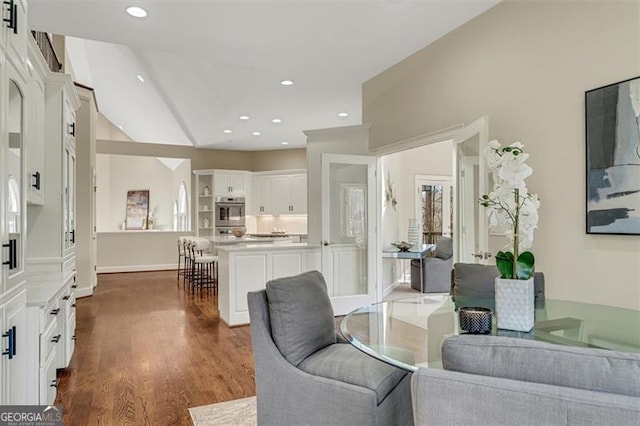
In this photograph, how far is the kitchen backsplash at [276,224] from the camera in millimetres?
10516

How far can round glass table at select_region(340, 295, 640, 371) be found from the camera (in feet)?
5.24

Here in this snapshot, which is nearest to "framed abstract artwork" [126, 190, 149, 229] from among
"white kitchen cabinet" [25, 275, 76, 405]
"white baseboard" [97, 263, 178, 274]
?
"white baseboard" [97, 263, 178, 274]

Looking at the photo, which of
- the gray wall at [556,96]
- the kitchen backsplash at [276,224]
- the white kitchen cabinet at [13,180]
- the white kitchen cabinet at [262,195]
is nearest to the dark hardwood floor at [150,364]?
the white kitchen cabinet at [13,180]

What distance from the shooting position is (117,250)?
930 centimetres

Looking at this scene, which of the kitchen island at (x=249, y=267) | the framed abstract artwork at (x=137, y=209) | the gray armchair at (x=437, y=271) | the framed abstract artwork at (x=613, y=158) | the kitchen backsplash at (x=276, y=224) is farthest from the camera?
the framed abstract artwork at (x=137, y=209)

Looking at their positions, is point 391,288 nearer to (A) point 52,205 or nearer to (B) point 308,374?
(A) point 52,205

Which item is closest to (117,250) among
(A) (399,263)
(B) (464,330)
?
(A) (399,263)

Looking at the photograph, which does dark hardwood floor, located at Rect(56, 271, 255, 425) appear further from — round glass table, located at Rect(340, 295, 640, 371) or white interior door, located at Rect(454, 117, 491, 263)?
white interior door, located at Rect(454, 117, 491, 263)

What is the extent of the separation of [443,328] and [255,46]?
3095 millimetres

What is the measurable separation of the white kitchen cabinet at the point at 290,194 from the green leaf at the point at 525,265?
8308mm

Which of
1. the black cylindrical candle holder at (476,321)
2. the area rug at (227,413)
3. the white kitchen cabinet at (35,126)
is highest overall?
the white kitchen cabinet at (35,126)

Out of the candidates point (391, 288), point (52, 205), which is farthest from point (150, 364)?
point (391, 288)

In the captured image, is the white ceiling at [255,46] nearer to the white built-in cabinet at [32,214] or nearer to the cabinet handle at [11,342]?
the white built-in cabinet at [32,214]

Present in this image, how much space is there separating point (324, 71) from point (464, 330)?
3.59 meters
